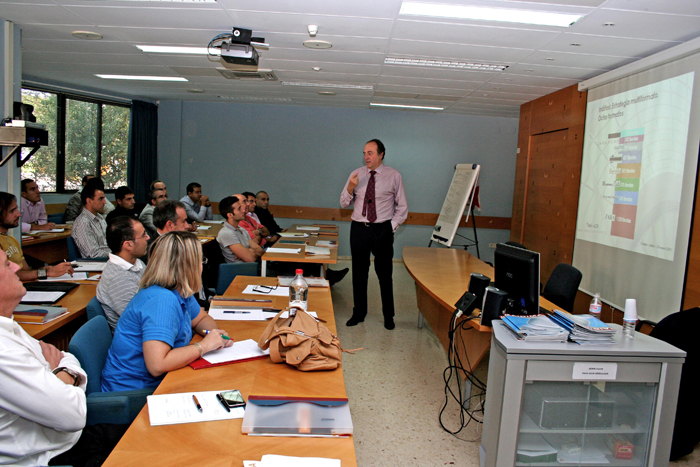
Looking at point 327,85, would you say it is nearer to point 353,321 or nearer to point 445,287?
point 353,321

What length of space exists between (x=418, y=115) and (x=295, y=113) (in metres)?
2.36

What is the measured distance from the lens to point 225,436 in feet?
4.48

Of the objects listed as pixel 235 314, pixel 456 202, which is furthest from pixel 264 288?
pixel 456 202

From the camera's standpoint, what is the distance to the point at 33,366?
1334mm

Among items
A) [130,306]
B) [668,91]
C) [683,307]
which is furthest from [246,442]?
[668,91]

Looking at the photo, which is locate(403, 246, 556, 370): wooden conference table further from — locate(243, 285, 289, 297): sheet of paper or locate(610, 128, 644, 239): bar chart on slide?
locate(610, 128, 644, 239): bar chart on slide

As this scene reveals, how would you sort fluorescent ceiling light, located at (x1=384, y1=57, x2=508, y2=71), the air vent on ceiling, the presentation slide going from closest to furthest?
the presentation slide
fluorescent ceiling light, located at (x1=384, y1=57, x2=508, y2=71)
the air vent on ceiling

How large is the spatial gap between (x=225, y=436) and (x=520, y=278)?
1.82 meters

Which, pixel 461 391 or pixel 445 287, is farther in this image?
pixel 445 287

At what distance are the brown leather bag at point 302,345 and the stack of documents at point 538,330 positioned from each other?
35.9 inches

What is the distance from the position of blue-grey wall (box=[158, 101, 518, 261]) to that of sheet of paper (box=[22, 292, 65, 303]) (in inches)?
246

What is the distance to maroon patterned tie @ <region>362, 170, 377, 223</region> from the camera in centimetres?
471

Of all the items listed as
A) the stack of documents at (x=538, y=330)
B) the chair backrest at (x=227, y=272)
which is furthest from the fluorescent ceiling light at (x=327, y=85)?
the stack of documents at (x=538, y=330)

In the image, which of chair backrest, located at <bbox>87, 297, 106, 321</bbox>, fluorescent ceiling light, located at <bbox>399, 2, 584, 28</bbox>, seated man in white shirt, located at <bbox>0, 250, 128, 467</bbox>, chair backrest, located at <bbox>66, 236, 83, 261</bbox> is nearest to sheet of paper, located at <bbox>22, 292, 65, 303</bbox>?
chair backrest, located at <bbox>87, 297, 106, 321</bbox>
